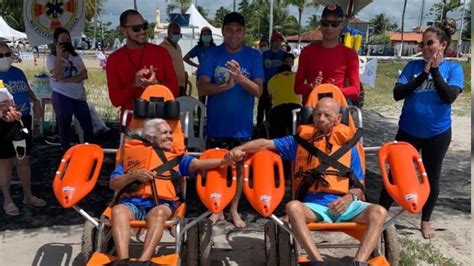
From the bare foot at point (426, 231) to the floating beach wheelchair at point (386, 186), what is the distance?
1034mm

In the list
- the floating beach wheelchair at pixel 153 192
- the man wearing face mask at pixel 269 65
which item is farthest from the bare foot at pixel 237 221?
the man wearing face mask at pixel 269 65

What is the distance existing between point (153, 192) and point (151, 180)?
8cm

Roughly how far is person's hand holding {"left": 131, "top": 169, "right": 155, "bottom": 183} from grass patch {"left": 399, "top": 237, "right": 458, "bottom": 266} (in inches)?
75.7

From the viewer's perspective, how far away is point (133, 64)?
4027 mm

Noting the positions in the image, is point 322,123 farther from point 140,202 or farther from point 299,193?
point 140,202

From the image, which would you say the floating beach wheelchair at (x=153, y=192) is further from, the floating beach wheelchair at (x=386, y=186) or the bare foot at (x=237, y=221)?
the bare foot at (x=237, y=221)

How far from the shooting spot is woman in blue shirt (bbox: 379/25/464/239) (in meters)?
3.75

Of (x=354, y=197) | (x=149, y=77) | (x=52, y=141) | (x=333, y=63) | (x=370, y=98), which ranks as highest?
(x=333, y=63)

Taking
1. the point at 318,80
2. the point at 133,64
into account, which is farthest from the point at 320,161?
the point at 133,64

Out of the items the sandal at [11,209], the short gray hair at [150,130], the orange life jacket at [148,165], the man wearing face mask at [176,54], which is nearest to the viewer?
the orange life jacket at [148,165]

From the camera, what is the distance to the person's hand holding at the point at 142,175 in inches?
130

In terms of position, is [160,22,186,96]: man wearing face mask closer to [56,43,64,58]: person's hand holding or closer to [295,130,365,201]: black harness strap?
[56,43,64,58]: person's hand holding

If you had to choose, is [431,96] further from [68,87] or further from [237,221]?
[68,87]

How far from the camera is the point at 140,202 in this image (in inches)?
132
